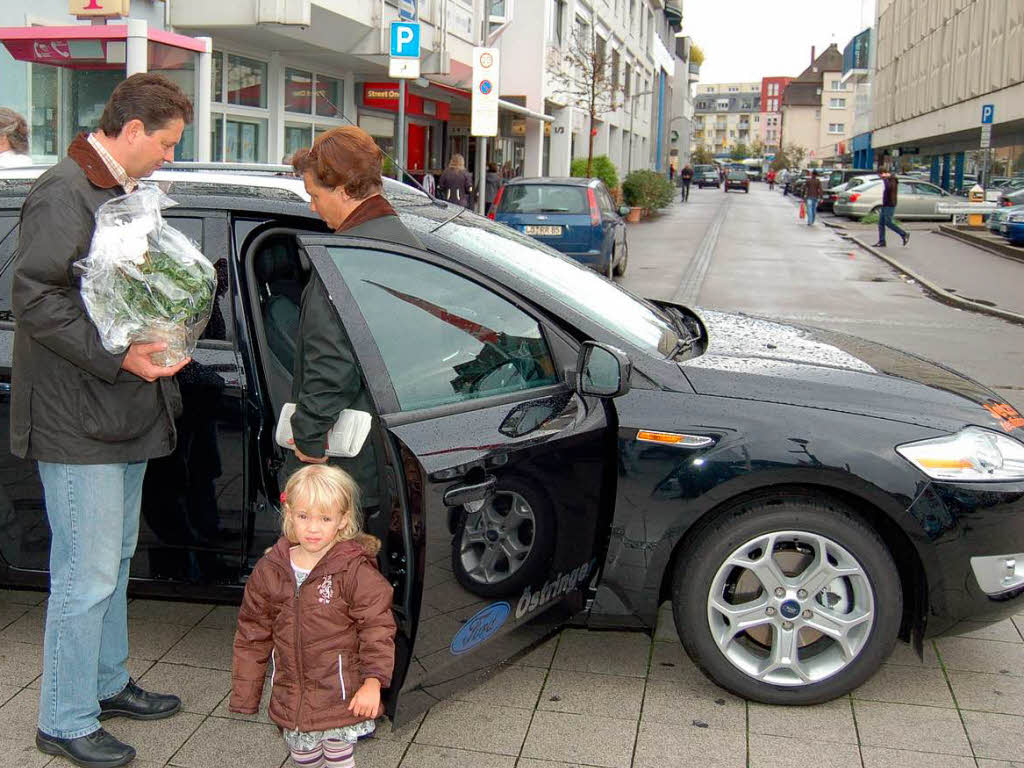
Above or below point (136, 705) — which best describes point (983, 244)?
above

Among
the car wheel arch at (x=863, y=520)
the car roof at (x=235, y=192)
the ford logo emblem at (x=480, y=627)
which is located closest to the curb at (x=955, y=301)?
the car wheel arch at (x=863, y=520)

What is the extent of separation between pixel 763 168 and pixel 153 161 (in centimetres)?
13078

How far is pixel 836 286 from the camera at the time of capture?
61.1 feet

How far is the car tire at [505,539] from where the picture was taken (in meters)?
3.12

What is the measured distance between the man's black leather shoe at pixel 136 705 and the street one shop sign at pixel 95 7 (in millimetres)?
9984

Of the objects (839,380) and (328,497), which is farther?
(839,380)

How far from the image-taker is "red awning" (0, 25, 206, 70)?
32.4 feet

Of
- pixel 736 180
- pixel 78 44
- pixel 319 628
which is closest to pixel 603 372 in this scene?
pixel 319 628

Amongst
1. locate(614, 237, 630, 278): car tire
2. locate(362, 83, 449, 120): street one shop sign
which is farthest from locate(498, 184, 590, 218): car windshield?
locate(362, 83, 449, 120): street one shop sign

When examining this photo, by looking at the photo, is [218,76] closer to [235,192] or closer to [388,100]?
[388,100]

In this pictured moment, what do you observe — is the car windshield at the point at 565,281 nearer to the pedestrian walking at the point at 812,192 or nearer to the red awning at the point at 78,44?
the red awning at the point at 78,44

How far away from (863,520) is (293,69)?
18509mm

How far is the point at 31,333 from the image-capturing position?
9.55ft

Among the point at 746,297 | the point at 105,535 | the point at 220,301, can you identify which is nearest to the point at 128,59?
the point at 220,301
